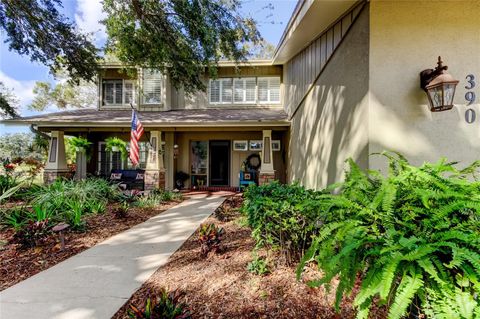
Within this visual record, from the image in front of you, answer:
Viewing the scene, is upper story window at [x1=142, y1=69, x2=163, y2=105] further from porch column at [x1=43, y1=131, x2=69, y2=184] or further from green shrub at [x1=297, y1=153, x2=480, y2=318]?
green shrub at [x1=297, y1=153, x2=480, y2=318]

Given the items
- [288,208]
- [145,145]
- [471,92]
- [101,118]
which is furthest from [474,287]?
[145,145]

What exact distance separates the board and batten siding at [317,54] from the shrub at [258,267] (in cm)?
365

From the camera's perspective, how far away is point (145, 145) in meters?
12.4

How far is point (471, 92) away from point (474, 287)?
3.24 m

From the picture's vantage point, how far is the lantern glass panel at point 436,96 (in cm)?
299

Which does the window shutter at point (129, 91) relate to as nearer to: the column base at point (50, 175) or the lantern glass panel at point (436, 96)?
the column base at point (50, 175)

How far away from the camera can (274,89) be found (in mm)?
11836

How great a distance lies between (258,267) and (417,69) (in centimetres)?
332

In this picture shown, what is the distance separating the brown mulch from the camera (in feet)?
11.2

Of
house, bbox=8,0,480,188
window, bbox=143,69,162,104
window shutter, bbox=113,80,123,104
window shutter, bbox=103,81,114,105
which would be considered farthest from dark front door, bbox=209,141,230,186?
window shutter, bbox=103,81,114,105

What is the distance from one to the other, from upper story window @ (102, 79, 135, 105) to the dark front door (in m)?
4.73

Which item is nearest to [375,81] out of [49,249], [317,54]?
[317,54]

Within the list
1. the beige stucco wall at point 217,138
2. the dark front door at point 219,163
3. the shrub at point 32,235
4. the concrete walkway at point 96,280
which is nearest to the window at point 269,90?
the beige stucco wall at point 217,138

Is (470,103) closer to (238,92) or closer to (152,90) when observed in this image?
(238,92)
